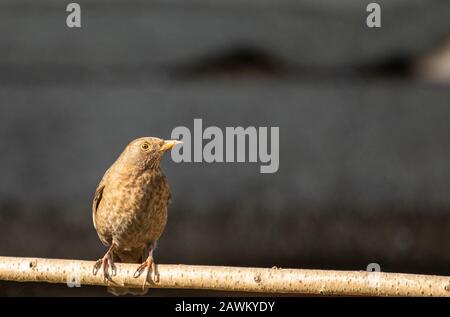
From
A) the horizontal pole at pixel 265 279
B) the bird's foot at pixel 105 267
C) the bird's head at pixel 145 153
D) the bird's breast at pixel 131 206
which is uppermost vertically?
the bird's head at pixel 145 153

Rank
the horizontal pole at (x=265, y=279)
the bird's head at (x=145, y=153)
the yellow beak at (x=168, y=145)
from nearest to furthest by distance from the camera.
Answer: the horizontal pole at (x=265, y=279), the yellow beak at (x=168, y=145), the bird's head at (x=145, y=153)

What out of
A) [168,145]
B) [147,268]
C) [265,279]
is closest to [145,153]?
[168,145]

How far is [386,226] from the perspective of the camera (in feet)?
20.4

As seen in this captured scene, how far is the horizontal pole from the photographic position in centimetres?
297

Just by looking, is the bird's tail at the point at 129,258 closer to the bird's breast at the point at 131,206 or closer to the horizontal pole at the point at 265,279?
the bird's breast at the point at 131,206

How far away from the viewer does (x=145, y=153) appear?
12.1 feet

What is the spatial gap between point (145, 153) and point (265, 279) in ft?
3.00

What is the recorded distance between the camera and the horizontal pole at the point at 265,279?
2975mm

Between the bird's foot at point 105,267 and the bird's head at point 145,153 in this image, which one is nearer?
the bird's foot at point 105,267

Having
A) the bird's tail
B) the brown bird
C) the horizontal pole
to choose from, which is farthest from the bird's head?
the horizontal pole

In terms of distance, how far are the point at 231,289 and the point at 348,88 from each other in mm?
3772

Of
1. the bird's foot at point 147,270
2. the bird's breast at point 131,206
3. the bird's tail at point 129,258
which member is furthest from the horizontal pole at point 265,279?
the bird's tail at point 129,258

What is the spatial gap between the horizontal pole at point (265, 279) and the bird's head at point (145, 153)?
66 cm

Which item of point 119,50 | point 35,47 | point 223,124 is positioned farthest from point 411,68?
point 35,47
